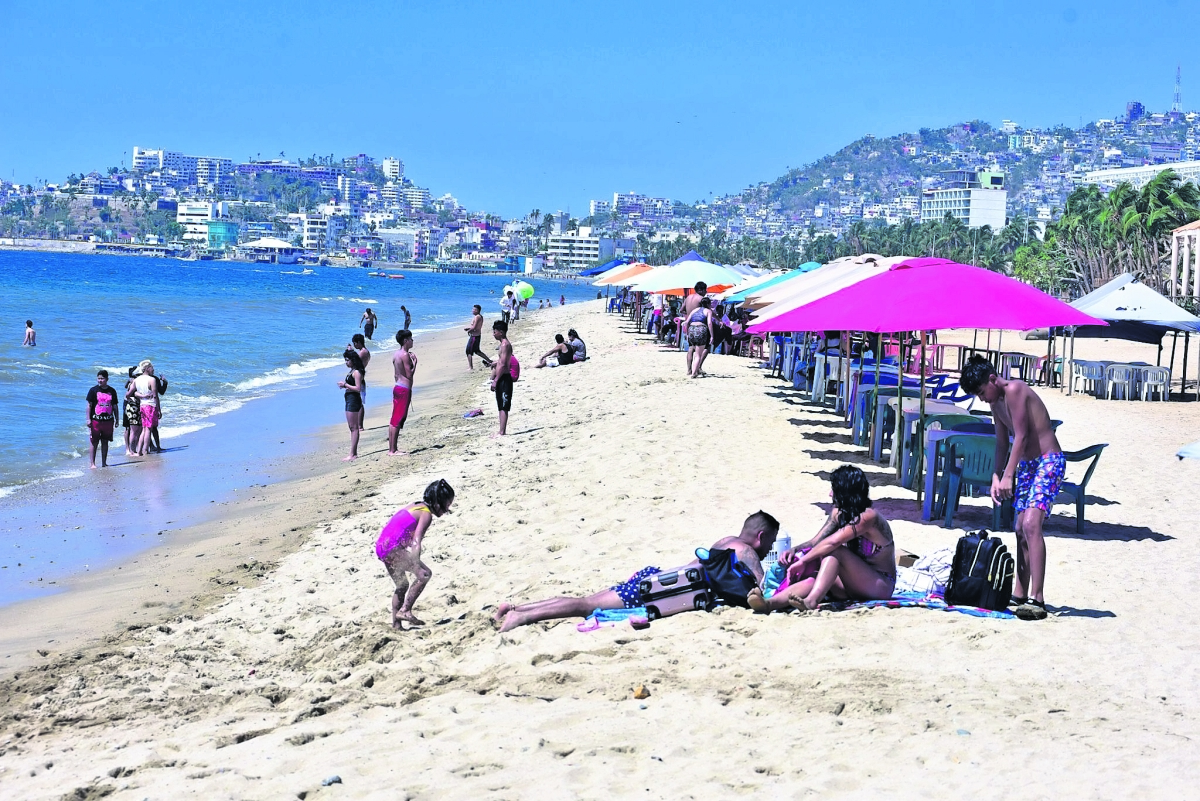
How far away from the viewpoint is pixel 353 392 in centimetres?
1273

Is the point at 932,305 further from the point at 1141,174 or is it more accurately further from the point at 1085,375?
the point at 1141,174

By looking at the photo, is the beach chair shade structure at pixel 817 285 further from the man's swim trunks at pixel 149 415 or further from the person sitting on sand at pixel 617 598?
the man's swim trunks at pixel 149 415

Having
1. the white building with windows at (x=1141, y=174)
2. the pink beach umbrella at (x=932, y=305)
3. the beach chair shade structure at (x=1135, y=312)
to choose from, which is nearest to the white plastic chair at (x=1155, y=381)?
the beach chair shade structure at (x=1135, y=312)

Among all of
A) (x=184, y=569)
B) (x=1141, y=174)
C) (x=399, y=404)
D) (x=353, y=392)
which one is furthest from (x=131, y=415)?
(x=1141, y=174)

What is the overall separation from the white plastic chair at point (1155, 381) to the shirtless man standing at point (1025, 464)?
13.1 meters

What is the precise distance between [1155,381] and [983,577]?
45.0 feet

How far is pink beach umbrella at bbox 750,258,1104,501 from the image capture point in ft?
25.5

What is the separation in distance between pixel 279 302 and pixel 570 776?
65793 millimetres

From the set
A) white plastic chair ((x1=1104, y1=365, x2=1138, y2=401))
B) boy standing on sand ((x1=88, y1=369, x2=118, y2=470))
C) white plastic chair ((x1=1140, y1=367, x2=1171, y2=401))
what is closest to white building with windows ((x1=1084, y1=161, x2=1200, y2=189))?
white plastic chair ((x1=1140, y1=367, x2=1171, y2=401))

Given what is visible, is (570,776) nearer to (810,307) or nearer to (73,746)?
(73,746)

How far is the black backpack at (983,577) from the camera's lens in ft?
19.3

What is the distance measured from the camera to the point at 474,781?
13.1ft

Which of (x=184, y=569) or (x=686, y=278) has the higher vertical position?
(x=686, y=278)

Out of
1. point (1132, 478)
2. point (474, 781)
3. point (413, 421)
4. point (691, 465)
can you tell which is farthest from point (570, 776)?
point (413, 421)
